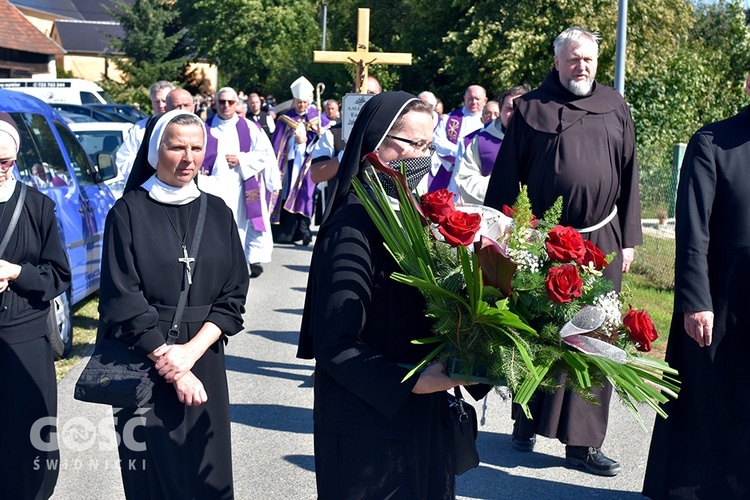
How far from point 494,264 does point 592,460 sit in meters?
3.36

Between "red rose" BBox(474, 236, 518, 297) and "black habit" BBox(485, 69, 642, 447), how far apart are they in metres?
2.90

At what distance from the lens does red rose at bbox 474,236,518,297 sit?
2.80 metres

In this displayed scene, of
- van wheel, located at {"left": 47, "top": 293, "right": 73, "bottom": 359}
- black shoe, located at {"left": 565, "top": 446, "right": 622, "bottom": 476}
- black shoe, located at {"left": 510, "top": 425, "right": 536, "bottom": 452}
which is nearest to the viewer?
black shoe, located at {"left": 565, "top": 446, "right": 622, "bottom": 476}

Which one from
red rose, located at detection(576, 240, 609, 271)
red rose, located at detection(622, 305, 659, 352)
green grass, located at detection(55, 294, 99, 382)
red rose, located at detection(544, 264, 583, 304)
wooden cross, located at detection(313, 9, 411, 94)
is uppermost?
wooden cross, located at detection(313, 9, 411, 94)

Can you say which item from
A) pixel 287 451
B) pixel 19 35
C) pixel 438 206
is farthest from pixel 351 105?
pixel 19 35

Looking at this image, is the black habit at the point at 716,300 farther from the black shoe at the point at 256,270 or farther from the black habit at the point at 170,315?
the black shoe at the point at 256,270

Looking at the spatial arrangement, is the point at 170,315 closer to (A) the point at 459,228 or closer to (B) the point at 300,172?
(A) the point at 459,228

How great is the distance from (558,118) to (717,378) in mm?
1733

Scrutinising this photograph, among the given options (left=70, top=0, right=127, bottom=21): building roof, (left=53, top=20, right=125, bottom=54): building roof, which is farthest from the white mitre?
(left=70, top=0, right=127, bottom=21): building roof

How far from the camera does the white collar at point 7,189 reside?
461cm

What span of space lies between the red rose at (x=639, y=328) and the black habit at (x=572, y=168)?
2.63 meters

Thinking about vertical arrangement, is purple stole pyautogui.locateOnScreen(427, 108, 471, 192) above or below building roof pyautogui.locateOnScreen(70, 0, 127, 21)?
below

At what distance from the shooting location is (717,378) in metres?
4.73

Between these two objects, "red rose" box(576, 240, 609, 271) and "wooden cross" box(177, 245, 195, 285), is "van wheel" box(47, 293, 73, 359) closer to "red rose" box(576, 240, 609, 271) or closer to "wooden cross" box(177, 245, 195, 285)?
"wooden cross" box(177, 245, 195, 285)
